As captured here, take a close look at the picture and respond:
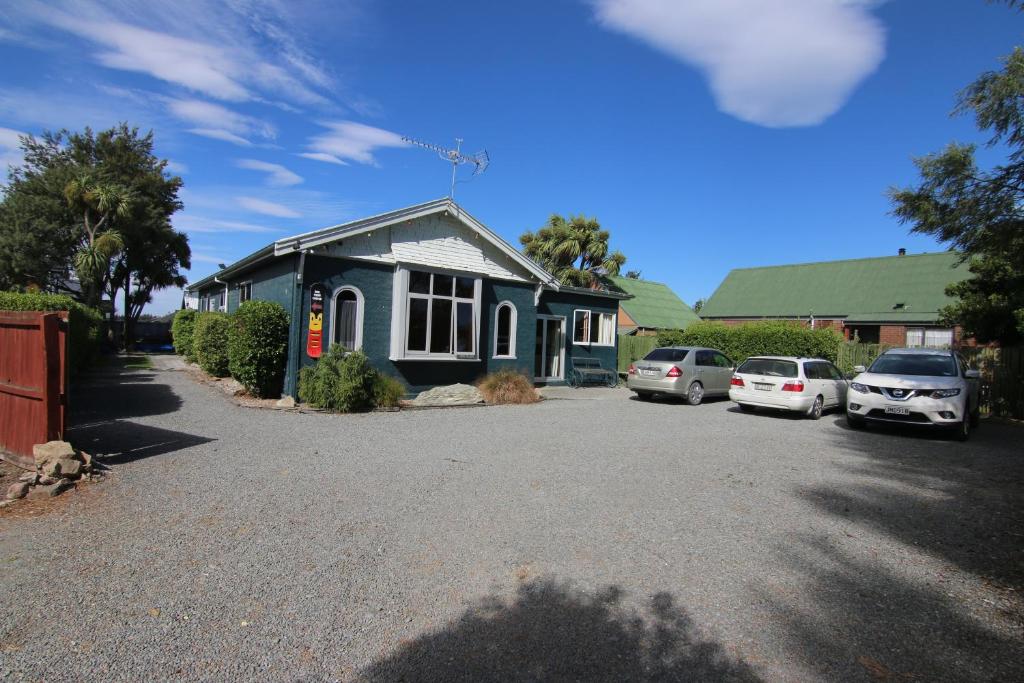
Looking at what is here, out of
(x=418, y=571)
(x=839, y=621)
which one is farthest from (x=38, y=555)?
(x=839, y=621)

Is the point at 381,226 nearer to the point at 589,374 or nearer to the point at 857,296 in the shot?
the point at 589,374

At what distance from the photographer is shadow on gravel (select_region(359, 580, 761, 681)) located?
2.97 meters

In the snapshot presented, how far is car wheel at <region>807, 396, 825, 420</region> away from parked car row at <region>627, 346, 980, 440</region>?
23mm

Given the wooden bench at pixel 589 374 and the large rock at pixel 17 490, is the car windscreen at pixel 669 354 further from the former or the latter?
the large rock at pixel 17 490

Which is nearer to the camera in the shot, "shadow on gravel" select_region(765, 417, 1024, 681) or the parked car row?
"shadow on gravel" select_region(765, 417, 1024, 681)

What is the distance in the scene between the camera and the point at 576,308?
779 inches

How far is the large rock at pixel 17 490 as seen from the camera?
5.39m

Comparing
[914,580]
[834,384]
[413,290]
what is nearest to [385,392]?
[413,290]

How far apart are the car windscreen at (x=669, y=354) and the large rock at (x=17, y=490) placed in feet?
44.0

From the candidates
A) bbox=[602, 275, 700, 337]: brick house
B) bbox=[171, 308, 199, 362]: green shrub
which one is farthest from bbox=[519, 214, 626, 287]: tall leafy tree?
bbox=[171, 308, 199, 362]: green shrub

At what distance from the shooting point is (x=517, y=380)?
14.7 meters

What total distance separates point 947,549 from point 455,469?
16.3ft

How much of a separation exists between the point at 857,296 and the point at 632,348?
719 inches

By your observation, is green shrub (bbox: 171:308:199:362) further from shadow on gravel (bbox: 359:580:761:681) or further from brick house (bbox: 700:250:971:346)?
brick house (bbox: 700:250:971:346)
